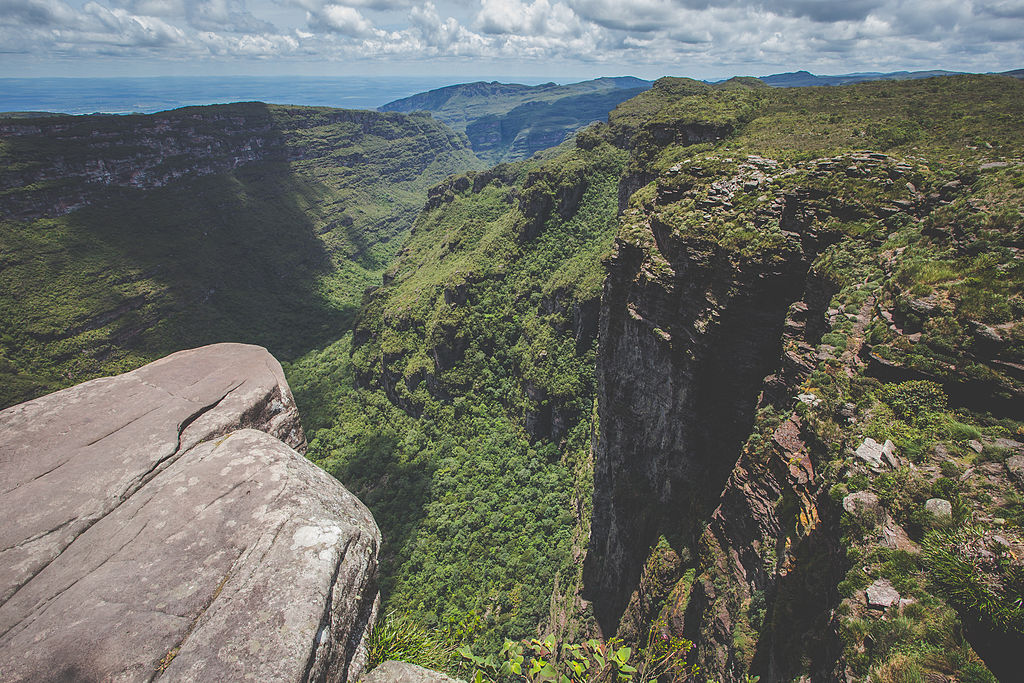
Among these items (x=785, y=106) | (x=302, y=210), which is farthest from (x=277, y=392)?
(x=302, y=210)

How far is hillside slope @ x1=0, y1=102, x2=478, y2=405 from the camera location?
74.8 meters

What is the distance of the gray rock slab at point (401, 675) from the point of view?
6.10 metres

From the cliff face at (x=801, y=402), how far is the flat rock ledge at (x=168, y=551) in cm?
460

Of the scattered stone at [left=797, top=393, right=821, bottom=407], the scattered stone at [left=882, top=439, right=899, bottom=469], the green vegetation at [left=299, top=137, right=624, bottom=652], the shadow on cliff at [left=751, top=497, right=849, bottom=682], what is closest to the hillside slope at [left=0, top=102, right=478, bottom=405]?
the green vegetation at [left=299, top=137, right=624, bottom=652]

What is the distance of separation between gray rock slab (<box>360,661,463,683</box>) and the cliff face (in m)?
3.26

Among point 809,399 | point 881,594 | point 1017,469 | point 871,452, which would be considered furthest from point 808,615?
point 809,399

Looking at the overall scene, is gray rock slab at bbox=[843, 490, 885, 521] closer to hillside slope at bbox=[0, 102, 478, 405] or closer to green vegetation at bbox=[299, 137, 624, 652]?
green vegetation at bbox=[299, 137, 624, 652]

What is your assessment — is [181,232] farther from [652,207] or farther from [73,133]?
[652,207]

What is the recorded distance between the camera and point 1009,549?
641 centimetres

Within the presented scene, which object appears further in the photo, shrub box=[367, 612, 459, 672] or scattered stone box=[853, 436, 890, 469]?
scattered stone box=[853, 436, 890, 469]

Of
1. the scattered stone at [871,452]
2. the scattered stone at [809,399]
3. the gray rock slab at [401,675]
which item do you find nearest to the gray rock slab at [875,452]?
the scattered stone at [871,452]

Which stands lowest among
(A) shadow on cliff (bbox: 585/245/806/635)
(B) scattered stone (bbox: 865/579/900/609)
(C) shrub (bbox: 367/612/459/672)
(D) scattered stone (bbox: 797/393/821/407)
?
(A) shadow on cliff (bbox: 585/245/806/635)

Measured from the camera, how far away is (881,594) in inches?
293

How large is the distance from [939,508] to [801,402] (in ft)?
15.2
